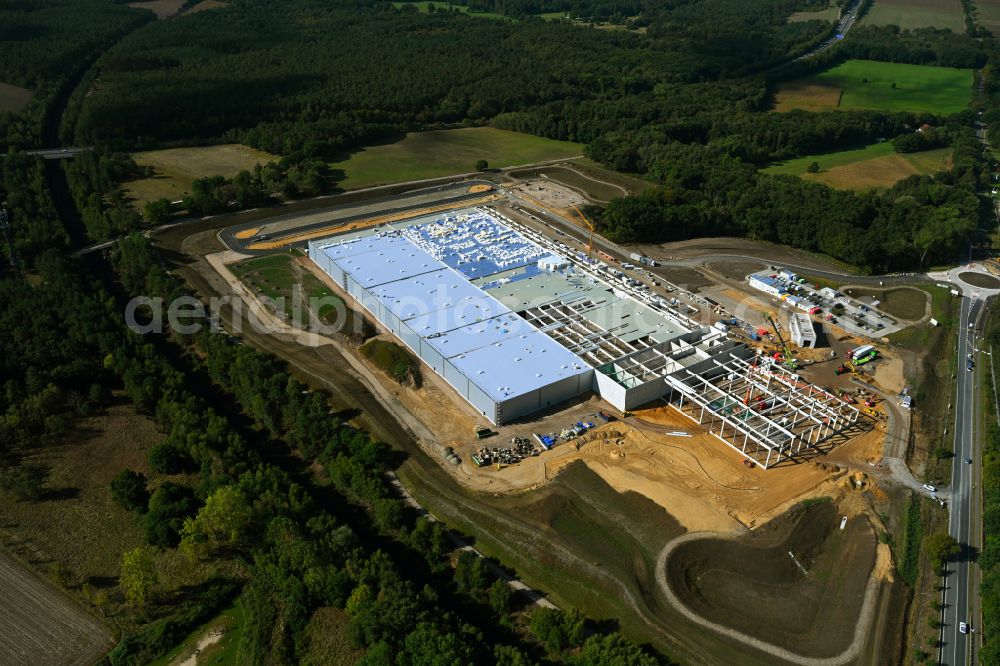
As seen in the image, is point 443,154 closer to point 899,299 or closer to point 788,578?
point 899,299

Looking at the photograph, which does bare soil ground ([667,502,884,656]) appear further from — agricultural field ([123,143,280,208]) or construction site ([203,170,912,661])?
agricultural field ([123,143,280,208])

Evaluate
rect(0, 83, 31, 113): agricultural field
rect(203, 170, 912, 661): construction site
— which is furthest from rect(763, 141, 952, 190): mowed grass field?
rect(0, 83, 31, 113): agricultural field

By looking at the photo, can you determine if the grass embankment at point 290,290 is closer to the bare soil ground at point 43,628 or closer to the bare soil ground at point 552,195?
the bare soil ground at point 43,628

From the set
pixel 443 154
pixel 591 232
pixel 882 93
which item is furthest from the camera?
pixel 882 93

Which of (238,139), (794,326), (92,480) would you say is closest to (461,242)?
(794,326)

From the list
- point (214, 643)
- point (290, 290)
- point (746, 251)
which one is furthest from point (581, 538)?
point (746, 251)

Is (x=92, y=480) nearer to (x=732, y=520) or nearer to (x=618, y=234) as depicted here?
(x=732, y=520)

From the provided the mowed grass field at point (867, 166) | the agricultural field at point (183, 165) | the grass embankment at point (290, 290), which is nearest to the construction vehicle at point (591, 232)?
the grass embankment at point (290, 290)
